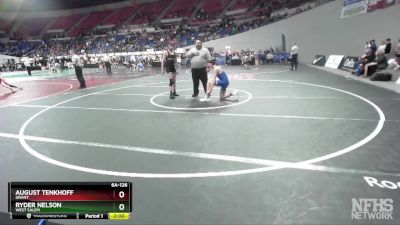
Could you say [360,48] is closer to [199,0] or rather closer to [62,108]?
[62,108]

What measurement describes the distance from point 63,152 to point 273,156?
361cm

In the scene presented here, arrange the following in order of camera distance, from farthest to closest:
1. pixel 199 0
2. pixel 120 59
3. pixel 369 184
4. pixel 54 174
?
pixel 199 0 → pixel 120 59 → pixel 54 174 → pixel 369 184

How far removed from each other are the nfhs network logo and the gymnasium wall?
17.5m

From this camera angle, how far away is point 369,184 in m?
3.64

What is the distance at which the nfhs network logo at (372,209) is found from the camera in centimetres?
303

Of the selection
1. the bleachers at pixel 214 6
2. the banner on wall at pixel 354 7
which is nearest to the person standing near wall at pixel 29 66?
the bleachers at pixel 214 6

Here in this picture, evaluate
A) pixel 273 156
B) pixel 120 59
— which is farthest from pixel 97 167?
pixel 120 59

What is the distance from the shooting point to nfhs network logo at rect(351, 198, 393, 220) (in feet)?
9.93

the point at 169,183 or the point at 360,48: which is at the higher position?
the point at 360,48

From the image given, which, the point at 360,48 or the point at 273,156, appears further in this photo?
the point at 360,48
